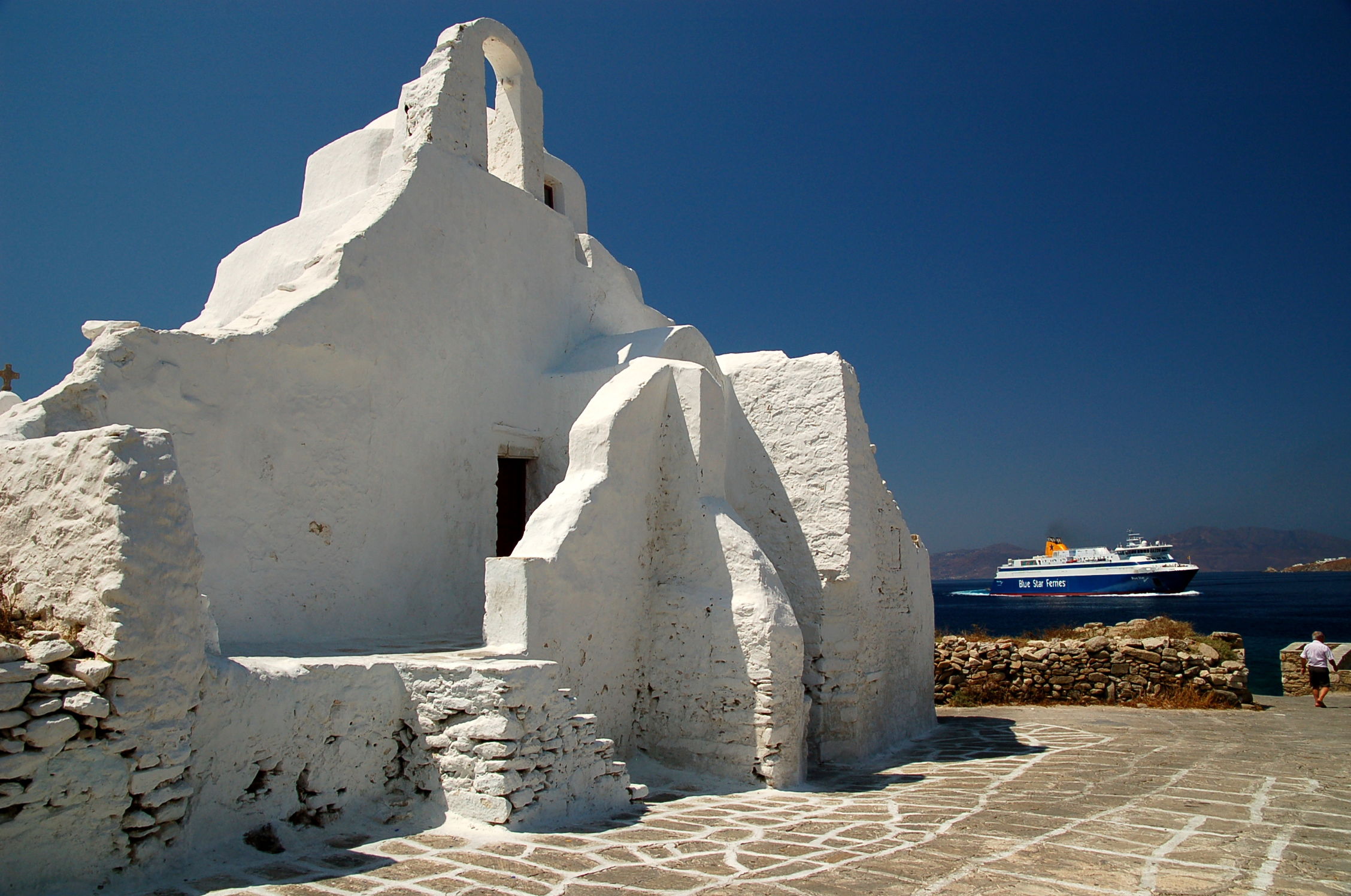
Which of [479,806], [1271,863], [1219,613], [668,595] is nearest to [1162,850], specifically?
[1271,863]

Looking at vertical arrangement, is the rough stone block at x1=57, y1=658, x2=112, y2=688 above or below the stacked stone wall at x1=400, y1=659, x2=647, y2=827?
above

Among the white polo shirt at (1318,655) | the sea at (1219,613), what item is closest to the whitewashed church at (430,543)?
the white polo shirt at (1318,655)

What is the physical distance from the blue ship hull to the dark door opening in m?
67.1

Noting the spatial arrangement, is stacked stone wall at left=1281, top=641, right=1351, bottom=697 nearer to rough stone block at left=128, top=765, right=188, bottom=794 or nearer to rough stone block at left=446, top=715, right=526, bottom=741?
rough stone block at left=446, top=715, right=526, bottom=741

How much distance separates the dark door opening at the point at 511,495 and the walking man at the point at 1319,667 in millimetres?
11287

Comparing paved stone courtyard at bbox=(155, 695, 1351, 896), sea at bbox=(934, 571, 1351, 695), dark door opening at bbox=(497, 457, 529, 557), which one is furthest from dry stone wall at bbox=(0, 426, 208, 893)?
sea at bbox=(934, 571, 1351, 695)

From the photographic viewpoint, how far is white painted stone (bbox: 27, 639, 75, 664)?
3.79 metres

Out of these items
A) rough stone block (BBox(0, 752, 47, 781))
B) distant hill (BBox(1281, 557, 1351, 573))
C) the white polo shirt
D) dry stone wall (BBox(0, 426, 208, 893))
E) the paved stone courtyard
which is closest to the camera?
rough stone block (BBox(0, 752, 47, 781))

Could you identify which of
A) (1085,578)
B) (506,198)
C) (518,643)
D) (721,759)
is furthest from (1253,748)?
(1085,578)

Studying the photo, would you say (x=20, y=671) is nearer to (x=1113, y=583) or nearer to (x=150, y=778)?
(x=150, y=778)

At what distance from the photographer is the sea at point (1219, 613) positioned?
38.1 meters

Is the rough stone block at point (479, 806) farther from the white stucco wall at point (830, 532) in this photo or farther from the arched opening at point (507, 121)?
the arched opening at point (507, 121)

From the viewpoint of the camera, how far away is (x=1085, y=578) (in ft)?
225

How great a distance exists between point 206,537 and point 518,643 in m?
2.25
